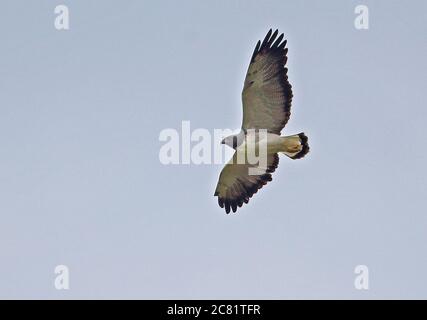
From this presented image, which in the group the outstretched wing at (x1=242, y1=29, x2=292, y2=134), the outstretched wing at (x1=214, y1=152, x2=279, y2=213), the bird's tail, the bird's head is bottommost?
the outstretched wing at (x1=214, y1=152, x2=279, y2=213)

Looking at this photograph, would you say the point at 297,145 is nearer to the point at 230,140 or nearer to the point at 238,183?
the point at 230,140

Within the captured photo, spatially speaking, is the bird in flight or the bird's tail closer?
the bird in flight

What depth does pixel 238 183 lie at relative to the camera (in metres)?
13.2

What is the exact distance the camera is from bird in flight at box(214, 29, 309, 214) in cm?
1186

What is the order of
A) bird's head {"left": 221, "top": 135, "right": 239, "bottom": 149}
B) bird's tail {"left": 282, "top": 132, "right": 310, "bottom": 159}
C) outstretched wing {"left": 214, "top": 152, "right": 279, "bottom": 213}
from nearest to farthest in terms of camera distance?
1. bird's tail {"left": 282, "top": 132, "right": 310, "bottom": 159}
2. bird's head {"left": 221, "top": 135, "right": 239, "bottom": 149}
3. outstretched wing {"left": 214, "top": 152, "right": 279, "bottom": 213}

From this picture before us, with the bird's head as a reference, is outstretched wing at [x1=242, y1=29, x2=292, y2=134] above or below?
above

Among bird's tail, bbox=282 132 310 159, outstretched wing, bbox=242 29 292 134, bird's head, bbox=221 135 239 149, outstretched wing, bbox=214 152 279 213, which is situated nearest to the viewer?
outstretched wing, bbox=242 29 292 134

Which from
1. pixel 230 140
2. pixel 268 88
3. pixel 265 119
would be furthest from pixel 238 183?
pixel 268 88

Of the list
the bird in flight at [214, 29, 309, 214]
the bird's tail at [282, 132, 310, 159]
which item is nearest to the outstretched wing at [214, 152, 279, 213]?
the bird in flight at [214, 29, 309, 214]

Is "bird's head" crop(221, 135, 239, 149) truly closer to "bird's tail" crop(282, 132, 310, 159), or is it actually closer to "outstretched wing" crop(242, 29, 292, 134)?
"outstretched wing" crop(242, 29, 292, 134)

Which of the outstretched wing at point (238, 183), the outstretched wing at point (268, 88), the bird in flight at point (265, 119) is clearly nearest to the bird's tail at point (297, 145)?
the bird in flight at point (265, 119)

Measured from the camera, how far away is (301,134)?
39.7ft
